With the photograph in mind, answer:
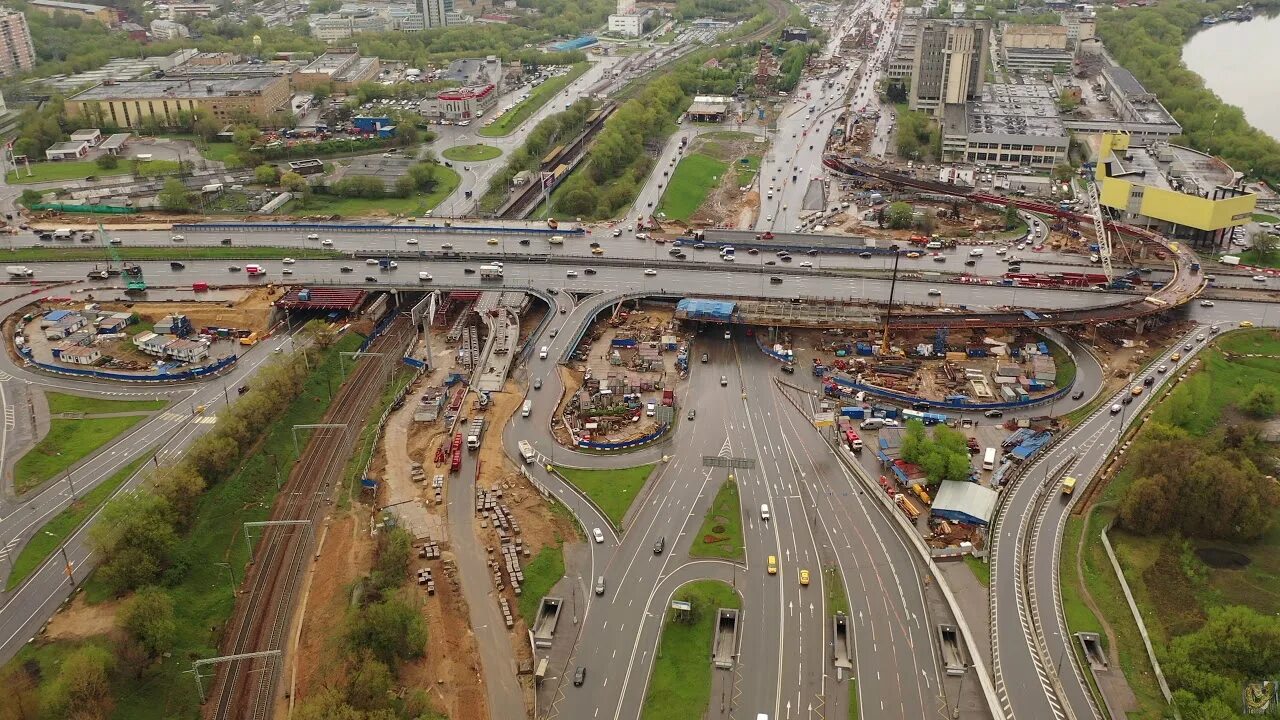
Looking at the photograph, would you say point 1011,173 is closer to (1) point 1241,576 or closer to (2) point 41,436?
(1) point 1241,576

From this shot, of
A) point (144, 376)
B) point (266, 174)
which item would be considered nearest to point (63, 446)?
→ point (144, 376)

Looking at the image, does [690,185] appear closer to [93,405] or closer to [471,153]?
[471,153]

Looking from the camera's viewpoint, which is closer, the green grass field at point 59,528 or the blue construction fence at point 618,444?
the green grass field at point 59,528

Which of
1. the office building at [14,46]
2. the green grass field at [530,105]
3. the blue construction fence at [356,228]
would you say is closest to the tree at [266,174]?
the blue construction fence at [356,228]

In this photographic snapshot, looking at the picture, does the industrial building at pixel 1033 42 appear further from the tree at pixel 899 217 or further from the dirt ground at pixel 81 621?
the dirt ground at pixel 81 621

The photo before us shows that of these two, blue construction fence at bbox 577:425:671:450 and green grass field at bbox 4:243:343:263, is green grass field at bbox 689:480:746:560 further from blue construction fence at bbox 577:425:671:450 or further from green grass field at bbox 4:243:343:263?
green grass field at bbox 4:243:343:263
